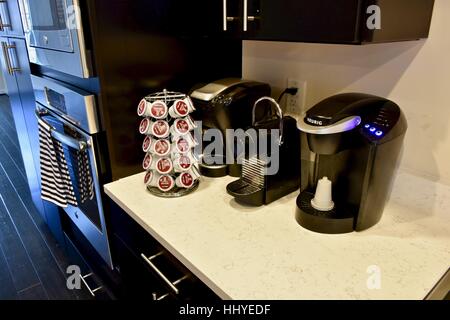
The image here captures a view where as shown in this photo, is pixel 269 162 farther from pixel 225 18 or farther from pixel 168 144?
pixel 225 18

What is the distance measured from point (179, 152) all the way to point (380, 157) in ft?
1.79

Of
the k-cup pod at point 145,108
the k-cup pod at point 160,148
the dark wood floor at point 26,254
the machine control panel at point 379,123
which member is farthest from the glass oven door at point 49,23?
the dark wood floor at point 26,254

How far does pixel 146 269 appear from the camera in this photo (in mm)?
990

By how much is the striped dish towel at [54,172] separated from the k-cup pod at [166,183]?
0.56m

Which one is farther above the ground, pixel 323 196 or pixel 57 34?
pixel 57 34

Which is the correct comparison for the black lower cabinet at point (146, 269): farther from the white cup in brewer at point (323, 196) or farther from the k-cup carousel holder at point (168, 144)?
the white cup in brewer at point (323, 196)

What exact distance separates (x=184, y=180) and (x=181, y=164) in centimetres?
5

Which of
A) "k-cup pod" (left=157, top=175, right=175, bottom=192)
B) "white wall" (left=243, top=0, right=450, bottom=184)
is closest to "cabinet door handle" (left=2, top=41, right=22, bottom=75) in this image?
"k-cup pod" (left=157, top=175, right=175, bottom=192)

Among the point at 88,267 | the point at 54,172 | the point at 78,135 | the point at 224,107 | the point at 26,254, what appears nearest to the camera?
the point at 224,107

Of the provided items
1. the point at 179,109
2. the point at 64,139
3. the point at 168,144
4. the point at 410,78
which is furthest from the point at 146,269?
the point at 410,78

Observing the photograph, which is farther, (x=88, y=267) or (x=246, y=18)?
(x=88, y=267)

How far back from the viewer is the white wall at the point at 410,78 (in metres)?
0.85
